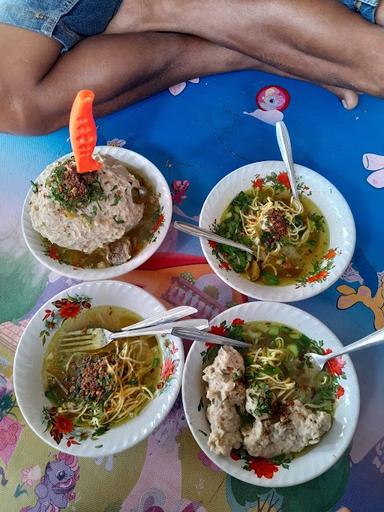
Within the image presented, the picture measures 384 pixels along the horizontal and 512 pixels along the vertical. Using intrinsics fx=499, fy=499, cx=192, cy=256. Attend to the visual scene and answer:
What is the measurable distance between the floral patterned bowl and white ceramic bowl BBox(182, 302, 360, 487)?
0.06m

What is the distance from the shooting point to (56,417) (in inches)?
71.4

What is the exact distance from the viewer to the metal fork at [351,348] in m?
1.47

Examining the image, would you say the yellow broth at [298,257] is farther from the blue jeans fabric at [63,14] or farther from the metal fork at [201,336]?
the blue jeans fabric at [63,14]

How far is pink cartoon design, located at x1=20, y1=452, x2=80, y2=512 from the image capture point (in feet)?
6.04

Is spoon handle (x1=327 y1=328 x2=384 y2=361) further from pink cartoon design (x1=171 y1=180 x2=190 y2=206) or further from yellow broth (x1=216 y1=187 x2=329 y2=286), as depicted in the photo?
pink cartoon design (x1=171 y1=180 x2=190 y2=206)

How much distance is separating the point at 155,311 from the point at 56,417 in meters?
0.52

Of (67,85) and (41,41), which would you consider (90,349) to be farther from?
(41,41)

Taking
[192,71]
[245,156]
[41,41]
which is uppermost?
[41,41]

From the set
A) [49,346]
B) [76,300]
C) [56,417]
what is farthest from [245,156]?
[56,417]

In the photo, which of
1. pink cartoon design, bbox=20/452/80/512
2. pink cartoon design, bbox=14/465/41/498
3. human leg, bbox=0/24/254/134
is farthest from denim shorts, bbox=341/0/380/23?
pink cartoon design, bbox=14/465/41/498

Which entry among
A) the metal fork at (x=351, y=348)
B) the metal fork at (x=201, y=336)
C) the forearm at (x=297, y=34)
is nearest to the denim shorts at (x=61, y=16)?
the forearm at (x=297, y=34)

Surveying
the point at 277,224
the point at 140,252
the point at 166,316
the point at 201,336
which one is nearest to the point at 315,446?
the point at 201,336

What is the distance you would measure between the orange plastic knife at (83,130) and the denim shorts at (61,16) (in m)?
0.65

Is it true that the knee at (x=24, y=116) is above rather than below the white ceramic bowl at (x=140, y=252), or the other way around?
above
